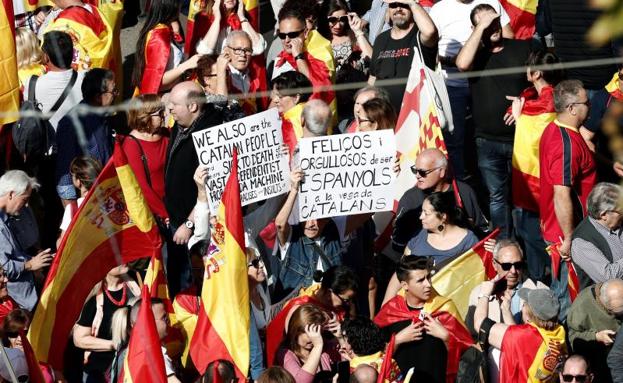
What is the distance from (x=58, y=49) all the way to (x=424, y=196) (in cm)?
280

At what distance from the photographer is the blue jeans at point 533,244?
26.7 feet

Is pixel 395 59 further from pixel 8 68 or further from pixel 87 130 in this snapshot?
pixel 8 68

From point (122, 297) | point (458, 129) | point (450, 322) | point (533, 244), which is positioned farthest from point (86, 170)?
point (533, 244)

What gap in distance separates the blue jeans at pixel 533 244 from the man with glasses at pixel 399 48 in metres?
1.23

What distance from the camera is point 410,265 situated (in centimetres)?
618

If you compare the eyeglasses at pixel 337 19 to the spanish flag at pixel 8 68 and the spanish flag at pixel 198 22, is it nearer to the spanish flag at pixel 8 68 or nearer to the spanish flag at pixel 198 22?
the spanish flag at pixel 198 22

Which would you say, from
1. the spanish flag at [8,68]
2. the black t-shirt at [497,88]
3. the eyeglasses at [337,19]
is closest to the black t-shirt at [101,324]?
the spanish flag at [8,68]

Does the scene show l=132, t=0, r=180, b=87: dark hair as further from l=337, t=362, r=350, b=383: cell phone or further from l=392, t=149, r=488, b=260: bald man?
l=337, t=362, r=350, b=383: cell phone

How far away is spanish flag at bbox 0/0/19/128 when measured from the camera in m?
7.18

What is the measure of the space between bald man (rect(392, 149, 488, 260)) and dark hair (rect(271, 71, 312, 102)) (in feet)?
3.89

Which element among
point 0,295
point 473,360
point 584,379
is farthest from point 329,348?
point 0,295

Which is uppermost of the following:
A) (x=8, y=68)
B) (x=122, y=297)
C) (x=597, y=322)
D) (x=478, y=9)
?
(x=8, y=68)

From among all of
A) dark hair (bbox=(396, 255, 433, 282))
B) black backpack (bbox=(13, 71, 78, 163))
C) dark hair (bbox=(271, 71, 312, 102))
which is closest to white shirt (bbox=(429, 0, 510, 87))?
dark hair (bbox=(271, 71, 312, 102))

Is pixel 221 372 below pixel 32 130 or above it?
below
